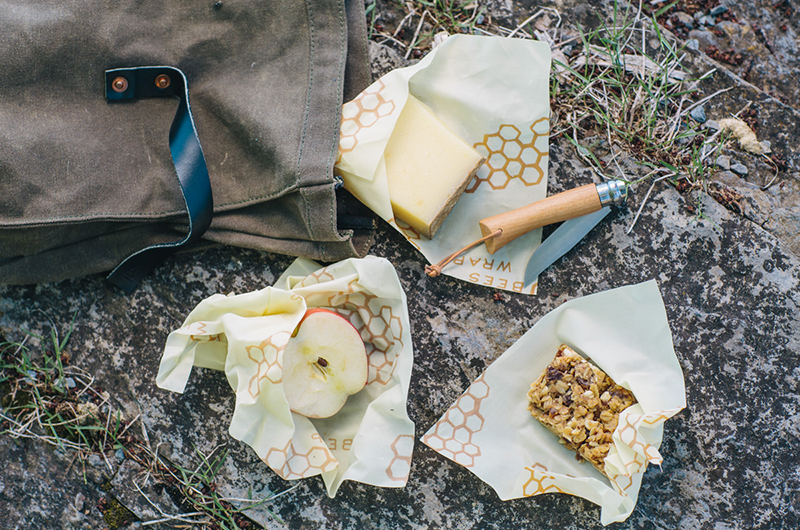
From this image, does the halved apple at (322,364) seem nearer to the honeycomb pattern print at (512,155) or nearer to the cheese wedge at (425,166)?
the cheese wedge at (425,166)

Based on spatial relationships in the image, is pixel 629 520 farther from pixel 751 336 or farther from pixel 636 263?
pixel 636 263

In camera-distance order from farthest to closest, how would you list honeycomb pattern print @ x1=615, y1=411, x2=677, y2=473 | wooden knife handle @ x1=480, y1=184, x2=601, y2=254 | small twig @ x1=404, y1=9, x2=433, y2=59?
1. small twig @ x1=404, y1=9, x2=433, y2=59
2. wooden knife handle @ x1=480, y1=184, x2=601, y2=254
3. honeycomb pattern print @ x1=615, y1=411, x2=677, y2=473

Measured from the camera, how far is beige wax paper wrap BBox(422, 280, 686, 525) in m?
1.59

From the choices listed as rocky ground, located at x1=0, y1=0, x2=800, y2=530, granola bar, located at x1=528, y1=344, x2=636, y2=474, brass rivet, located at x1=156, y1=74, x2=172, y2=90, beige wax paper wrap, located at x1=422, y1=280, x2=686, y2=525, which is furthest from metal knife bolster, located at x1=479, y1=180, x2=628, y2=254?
brass rivet, located at x1=156, y1=74, x2=172, y2=90

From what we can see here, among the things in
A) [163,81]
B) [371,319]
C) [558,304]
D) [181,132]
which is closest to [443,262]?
[371,319]

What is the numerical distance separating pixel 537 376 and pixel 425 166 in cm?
76

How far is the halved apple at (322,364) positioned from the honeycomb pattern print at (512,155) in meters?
0.62

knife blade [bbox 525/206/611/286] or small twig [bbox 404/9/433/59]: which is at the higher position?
small twig [bbox 404/9/433/59]

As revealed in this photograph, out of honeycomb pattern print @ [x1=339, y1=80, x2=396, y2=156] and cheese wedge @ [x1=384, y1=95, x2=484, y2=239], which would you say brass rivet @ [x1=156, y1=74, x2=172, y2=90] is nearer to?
honeycomb pattern print @ [x1=339, y1=80, x2=396, y2=156]

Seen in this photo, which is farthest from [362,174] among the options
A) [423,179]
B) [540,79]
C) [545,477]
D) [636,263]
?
[545,477]

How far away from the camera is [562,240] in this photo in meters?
1.65

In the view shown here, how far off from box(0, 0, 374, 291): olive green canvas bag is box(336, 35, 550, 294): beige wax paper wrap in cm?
9

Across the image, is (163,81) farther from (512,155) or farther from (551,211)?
(551,211)

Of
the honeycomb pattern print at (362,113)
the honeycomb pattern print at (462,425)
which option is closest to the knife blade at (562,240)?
the honeycomb pattern print at (462,425)
